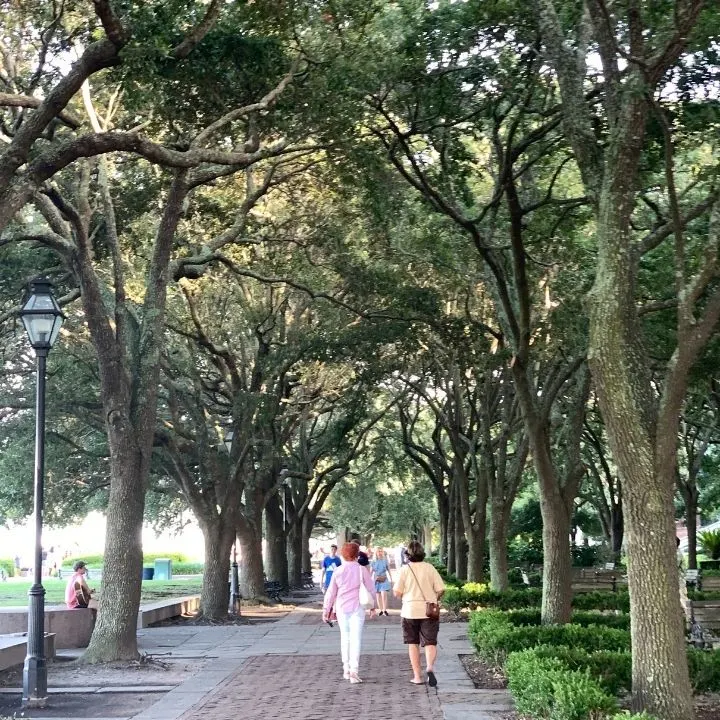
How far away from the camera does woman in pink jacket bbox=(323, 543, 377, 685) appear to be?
11.8m

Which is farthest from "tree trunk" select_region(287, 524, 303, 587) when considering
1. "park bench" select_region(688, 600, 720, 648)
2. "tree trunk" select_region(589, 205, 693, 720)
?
"tree trunk" select_region(589, 205, 693, 720)

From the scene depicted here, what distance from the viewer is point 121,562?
46.0ft

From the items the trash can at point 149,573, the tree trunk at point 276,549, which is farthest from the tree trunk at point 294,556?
the trash can at point 149,573

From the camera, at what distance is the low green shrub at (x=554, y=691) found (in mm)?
7309

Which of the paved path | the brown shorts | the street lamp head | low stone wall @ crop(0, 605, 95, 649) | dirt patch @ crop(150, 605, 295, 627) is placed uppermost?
the street lamp head

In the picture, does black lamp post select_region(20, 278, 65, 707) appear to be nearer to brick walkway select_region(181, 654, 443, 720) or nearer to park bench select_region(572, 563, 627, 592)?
brick walkway select_region(181, 654, 443, 720)

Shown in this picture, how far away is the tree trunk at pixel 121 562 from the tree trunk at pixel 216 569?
24.8 ft

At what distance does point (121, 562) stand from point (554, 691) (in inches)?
306

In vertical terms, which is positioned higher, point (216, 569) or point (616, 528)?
point (616, 528)

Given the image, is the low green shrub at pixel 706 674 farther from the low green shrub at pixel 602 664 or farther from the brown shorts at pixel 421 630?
the brown shorts at pixel 421 630

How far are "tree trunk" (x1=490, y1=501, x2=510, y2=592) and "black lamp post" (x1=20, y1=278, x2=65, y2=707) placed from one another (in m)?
11.2

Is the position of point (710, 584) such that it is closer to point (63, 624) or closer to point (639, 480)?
point (63, 624)

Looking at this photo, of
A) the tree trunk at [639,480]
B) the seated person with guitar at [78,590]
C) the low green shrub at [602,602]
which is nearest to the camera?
the tree trunk at [639,480]

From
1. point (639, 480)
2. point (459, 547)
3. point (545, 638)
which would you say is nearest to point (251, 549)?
point (459, 547)
